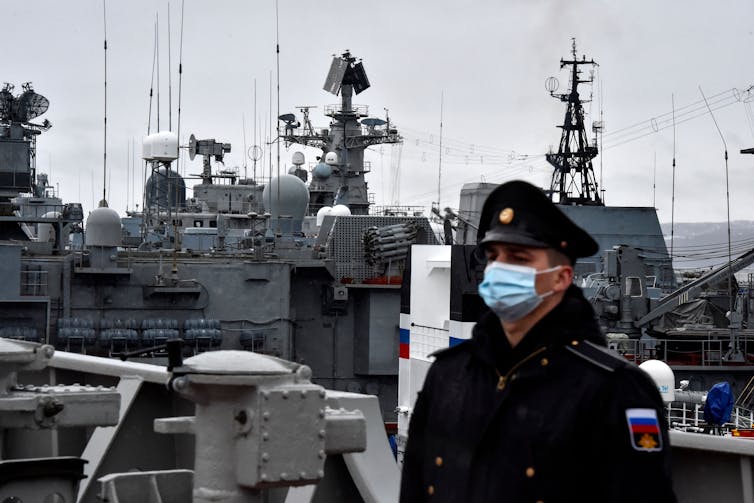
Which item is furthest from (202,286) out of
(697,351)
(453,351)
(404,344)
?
(453,351)

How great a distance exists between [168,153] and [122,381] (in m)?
23.5

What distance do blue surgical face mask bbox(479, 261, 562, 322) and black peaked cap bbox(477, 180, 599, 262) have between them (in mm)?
83

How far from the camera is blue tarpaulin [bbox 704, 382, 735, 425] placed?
45.8ft

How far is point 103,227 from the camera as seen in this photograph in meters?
29.6

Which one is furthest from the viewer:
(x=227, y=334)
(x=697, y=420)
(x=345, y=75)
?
(x=345, y=75)

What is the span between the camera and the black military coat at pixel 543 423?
2.88m

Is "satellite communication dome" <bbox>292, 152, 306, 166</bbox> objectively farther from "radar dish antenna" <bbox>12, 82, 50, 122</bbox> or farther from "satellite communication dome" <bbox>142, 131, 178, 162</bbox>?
"satellite communication dome" <bbox>142, 131, 178, 162</bbox>

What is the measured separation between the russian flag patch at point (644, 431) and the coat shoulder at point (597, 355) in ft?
0.45

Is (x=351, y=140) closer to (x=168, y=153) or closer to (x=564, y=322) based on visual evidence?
(x=168, y=153)

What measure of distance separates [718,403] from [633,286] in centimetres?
1713

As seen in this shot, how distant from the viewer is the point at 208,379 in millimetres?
4203

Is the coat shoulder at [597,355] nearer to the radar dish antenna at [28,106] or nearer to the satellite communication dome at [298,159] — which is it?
the radar dish antenna at [28,106]

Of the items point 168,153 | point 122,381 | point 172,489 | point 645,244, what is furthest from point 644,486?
point 645,244

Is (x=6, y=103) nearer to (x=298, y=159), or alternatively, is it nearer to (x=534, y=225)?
(x=298, y=159)
